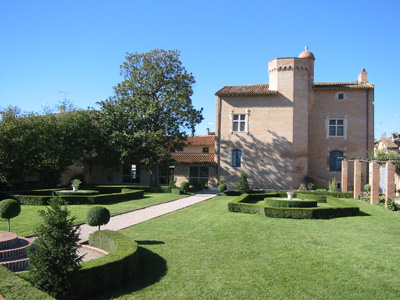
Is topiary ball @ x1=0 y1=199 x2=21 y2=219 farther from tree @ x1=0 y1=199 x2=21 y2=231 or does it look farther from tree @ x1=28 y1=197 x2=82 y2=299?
tree @ x1=28 y1=197 x2=82 y2=299

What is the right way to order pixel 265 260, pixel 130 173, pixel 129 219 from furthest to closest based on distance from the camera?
1. pixel 130 173
2. pixel 129 219
3. pixel 265 260

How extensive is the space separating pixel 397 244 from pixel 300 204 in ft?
24.2

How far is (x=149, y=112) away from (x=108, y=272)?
76.5ft

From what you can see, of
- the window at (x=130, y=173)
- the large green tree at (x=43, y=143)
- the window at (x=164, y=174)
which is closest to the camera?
the large green tree at (x=43, y=143)

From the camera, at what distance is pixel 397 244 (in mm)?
10422

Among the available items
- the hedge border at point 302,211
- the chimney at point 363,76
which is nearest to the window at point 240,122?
the chimney at point 363,76

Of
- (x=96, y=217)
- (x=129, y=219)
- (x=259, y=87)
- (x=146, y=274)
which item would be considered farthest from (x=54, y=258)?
(x=259, y=87)

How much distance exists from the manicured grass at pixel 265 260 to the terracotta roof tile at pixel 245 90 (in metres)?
19.0

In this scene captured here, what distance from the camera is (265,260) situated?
8602 mm

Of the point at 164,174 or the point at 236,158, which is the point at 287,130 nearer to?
the point at 236,158

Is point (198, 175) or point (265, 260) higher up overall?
point (198, 175)

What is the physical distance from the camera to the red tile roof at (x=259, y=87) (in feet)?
103

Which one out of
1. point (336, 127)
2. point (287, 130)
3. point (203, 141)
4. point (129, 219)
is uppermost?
point (336, 127)

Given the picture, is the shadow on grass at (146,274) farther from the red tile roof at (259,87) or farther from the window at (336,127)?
the window at (336,127)
